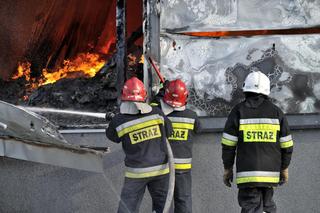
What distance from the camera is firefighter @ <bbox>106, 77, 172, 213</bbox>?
546 centimetres

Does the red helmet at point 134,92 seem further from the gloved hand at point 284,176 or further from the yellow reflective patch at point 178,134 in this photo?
the gloved hand at point 284,176

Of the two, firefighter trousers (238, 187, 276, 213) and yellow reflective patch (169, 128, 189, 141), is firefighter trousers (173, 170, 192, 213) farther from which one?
firefighter trousers (238, 187, 276, 213)

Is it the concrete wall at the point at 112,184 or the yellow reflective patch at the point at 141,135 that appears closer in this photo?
the yellow reflective patch at the point at 141,135

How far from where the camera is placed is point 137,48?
7.88m

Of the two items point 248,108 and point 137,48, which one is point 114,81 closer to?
point 137,48

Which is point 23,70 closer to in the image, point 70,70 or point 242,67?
point 70,70

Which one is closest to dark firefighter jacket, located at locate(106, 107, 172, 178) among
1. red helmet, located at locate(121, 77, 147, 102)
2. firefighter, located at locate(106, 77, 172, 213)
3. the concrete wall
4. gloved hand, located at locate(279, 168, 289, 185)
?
firefighter, located at locate(106, 77, 172, 213)

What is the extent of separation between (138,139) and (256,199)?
1268 millimetres

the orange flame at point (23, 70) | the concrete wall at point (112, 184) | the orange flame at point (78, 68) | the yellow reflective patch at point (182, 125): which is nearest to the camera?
the yellow reflective patch at point (182, 125)

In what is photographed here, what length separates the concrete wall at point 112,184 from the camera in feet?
20.9

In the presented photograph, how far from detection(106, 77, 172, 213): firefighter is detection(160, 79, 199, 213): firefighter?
28 cm

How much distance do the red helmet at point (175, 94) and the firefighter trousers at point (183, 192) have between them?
0.75m

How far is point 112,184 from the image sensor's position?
21.1ft

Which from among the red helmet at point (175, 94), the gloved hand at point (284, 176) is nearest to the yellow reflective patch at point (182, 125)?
the red helmet at point (175, 94)
